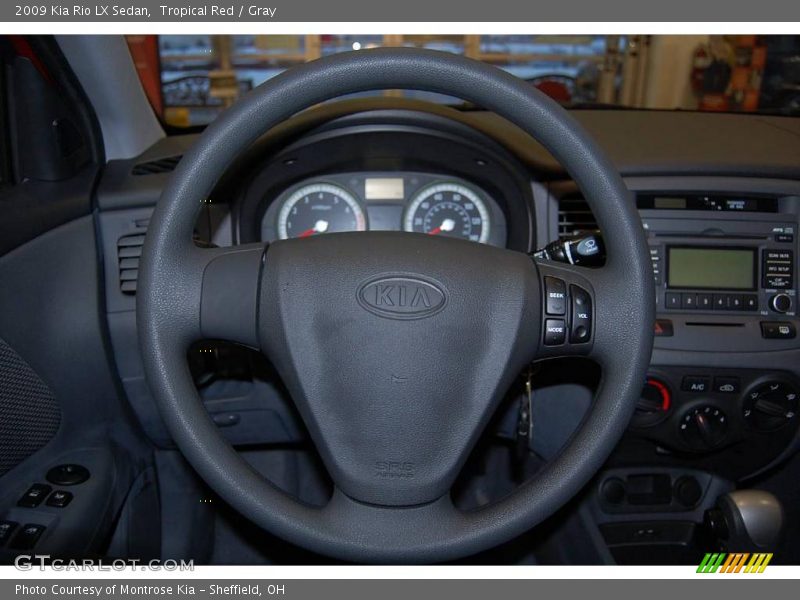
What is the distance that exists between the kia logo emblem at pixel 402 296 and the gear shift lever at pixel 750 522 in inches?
33.2

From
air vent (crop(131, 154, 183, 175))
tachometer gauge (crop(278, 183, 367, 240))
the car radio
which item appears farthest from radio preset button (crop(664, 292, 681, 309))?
air vent (crop(131, 154, 183, 175))

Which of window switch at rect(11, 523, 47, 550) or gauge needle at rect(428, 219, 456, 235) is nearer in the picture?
window switch at rect(11, 523, 47, 550)

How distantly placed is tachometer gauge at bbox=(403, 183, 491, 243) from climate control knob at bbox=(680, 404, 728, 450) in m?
0.48

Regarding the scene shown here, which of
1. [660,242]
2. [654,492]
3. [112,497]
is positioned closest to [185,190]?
[112,497]

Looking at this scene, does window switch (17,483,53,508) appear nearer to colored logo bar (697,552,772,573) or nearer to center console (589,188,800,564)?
center console (589,188,800,564)

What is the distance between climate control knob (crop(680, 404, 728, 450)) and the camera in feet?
4.50

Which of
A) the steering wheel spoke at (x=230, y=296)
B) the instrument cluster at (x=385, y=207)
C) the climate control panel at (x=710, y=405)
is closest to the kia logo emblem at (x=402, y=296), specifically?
the steering wheel spoke at (x=230, y=296)

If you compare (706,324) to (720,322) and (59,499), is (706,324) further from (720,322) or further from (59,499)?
(59,499)

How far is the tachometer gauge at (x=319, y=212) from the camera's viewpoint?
140 cm

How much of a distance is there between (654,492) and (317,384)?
91 centimetres

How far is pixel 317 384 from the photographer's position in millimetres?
964

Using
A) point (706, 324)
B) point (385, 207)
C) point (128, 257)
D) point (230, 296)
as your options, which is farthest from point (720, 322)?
point (128, 257)

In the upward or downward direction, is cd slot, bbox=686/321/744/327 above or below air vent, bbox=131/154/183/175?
below

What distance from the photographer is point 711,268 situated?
1.38 metres
